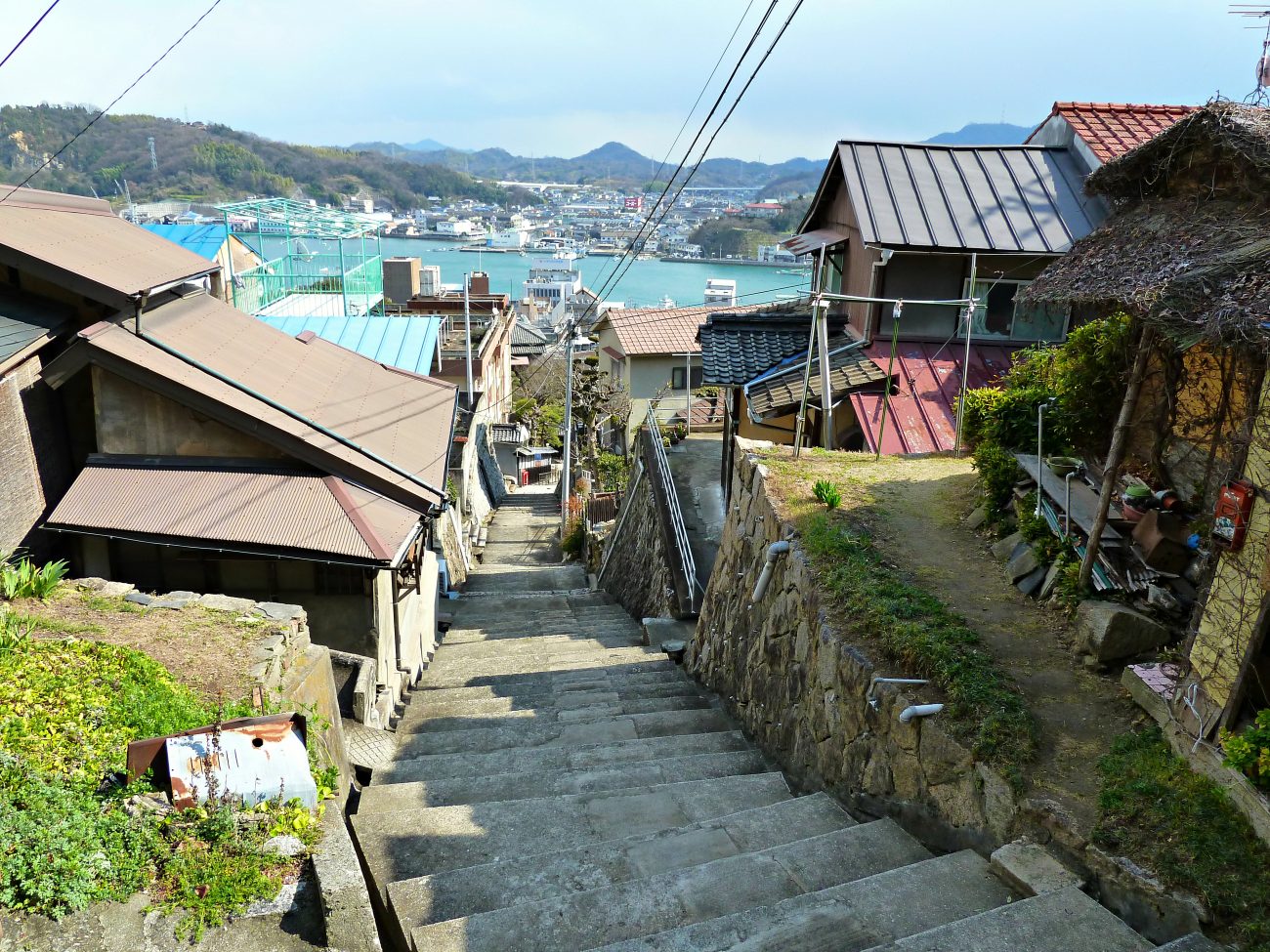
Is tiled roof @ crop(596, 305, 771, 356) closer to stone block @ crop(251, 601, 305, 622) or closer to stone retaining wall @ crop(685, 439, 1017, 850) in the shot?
stone retaining wall @ crop(685, 439, 1017, 850)

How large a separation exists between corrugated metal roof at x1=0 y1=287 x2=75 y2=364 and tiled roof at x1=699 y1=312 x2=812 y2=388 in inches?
406

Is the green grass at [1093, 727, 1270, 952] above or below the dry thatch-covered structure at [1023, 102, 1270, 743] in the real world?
below

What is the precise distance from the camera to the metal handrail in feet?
45.6

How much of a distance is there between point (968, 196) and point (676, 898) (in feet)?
45.8

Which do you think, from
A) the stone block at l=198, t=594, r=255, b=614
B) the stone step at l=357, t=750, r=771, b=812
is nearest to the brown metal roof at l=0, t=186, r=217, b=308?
the stone block at l=198, t=594, r=255, b=614

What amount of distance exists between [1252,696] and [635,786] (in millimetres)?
4702

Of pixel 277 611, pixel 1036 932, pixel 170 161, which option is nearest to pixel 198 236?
pixel 277 611

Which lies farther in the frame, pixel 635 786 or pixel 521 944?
pixel 635 786

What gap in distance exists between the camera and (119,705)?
5949 millimetres

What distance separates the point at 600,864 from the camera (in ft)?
18.5

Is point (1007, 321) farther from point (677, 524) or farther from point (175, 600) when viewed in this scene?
point (175, 600)

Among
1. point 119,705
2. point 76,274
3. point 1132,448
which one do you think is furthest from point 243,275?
Result: point 1132,448

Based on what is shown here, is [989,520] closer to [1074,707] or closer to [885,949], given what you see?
[1074,707]

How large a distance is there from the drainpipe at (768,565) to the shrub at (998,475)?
8.47 ft
